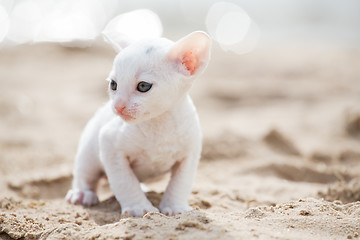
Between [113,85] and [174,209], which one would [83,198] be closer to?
[174,209]

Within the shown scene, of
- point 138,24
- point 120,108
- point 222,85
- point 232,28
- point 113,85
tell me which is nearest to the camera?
point 120,108

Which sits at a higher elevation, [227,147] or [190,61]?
[227,147]

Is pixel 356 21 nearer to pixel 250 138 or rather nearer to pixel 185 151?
pixel 250 138

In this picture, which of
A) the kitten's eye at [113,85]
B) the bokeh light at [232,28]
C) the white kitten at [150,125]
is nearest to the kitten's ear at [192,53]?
the white kitten at [150,125]

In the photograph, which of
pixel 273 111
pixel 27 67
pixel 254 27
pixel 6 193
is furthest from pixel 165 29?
pixel 6 193

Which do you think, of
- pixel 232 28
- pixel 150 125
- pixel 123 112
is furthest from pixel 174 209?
pixel 232 28

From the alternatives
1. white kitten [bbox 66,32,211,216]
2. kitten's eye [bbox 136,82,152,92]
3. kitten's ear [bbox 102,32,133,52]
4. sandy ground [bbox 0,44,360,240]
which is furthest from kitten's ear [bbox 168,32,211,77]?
sandy ground [bbox 0,44,360,240]

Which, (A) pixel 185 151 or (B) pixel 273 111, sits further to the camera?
(B) pixel 273 111

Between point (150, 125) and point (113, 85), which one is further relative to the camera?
point (150, 125)
